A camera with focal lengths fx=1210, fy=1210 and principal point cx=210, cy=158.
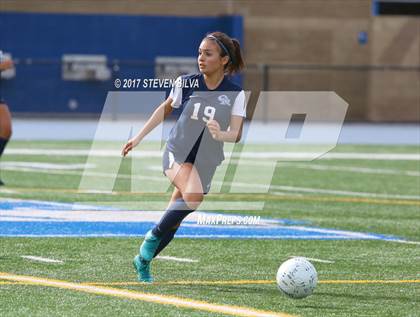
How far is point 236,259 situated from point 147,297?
220cm

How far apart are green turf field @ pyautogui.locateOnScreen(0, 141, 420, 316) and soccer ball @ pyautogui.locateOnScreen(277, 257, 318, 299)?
7 centimetres

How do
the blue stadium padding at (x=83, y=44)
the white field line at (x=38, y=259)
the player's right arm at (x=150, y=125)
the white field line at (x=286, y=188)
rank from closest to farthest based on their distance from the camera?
the player's right arm at (x=150, y=125) → the white field line at (x=38, y=259) → the white field line at (x=286, y=188) → the blue stadium padding at (x=83, y=44)

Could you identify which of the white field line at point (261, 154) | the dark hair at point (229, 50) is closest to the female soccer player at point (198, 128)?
the dark hair at point (229, 50)

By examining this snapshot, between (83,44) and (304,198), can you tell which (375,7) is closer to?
(83,44)

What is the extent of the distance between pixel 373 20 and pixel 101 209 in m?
29.3

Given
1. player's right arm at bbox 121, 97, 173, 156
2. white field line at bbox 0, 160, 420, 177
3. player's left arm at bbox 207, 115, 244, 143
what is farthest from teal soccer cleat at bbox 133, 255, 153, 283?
white field line at bbox 0, 160, 420, 177

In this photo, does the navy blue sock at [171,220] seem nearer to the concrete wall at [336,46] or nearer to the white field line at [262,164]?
the white field line at [262,164]

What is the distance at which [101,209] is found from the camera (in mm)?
13812

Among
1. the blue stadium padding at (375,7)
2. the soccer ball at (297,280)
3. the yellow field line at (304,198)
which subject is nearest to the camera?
the soccer ball at (297,280)

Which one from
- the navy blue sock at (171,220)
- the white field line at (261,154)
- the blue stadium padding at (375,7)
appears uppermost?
the navy blue sock at (171,220)

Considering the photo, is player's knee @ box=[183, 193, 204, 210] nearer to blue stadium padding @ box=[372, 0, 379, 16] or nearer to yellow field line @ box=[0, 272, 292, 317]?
yellow field line @ box=[0, 272, 292, 317]

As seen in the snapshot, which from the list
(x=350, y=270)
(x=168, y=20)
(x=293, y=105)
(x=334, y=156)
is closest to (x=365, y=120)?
(x=293, y=105)

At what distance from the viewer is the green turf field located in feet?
25.4

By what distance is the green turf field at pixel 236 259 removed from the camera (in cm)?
776
